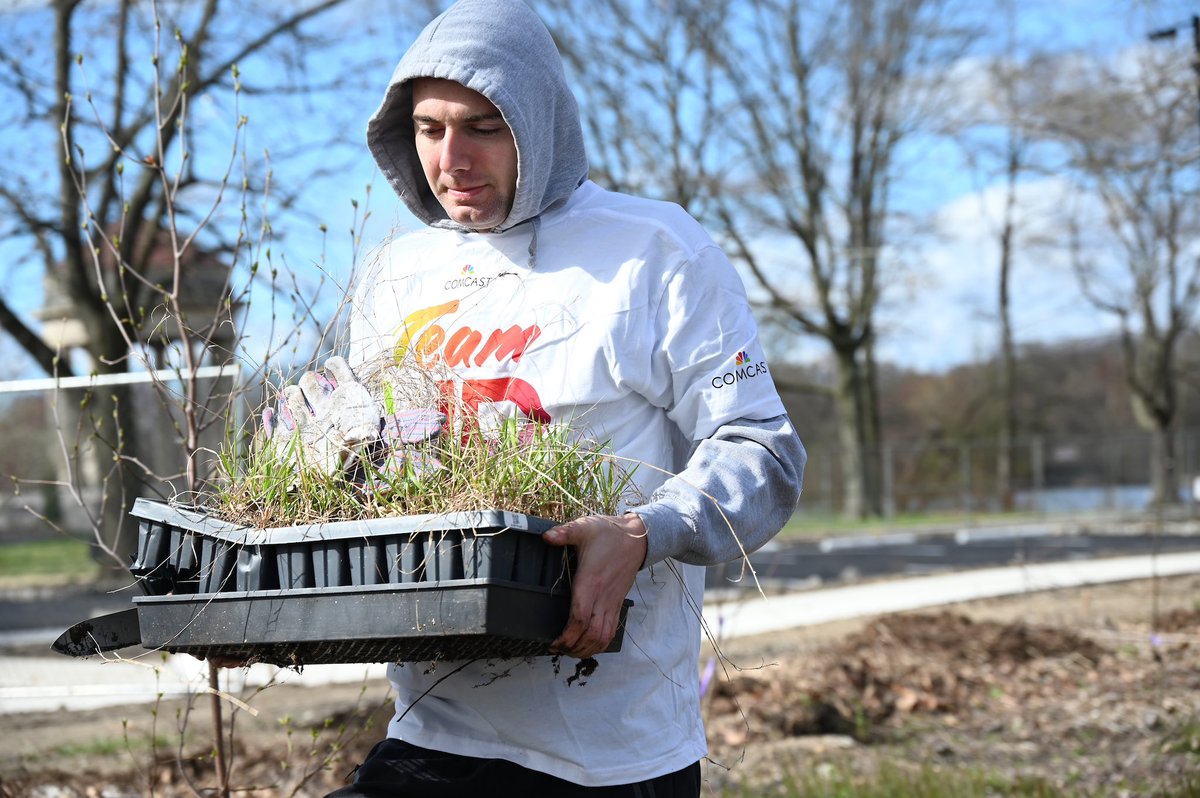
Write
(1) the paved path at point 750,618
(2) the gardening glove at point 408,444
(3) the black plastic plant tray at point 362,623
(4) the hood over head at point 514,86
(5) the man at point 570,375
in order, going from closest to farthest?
1. (3) the black plastic plant tray at point 362,623
2. (2) the gardening glove at point 408,444
3. (5) the man at point 570,375
4. (4) the hood over head at point 514,86
5. (1) the paved path at point 750,618

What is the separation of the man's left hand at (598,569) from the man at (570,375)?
10cm

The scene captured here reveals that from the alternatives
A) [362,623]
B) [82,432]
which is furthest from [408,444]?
[82,432]

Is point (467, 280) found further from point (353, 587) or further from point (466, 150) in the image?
point (353, 587)

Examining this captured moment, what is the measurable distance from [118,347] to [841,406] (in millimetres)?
18616

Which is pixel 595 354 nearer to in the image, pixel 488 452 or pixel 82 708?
pixel 488 452

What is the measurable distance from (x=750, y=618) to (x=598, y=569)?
8424 millimetres

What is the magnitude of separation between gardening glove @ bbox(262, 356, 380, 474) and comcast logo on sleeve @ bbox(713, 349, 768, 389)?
0.54 m

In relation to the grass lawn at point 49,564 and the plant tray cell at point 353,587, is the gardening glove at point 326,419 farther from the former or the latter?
the grass lawn at point 49,564

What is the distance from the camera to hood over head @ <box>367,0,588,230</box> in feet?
6.66

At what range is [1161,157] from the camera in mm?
6879

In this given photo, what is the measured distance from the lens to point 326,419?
1.88 metres

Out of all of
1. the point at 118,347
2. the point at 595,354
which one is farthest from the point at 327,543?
the point at 118,347

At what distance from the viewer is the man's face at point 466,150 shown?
2098 mm

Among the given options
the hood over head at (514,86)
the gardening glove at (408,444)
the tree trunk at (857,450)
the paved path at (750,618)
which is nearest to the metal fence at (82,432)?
the gardening glove at (408,444)
